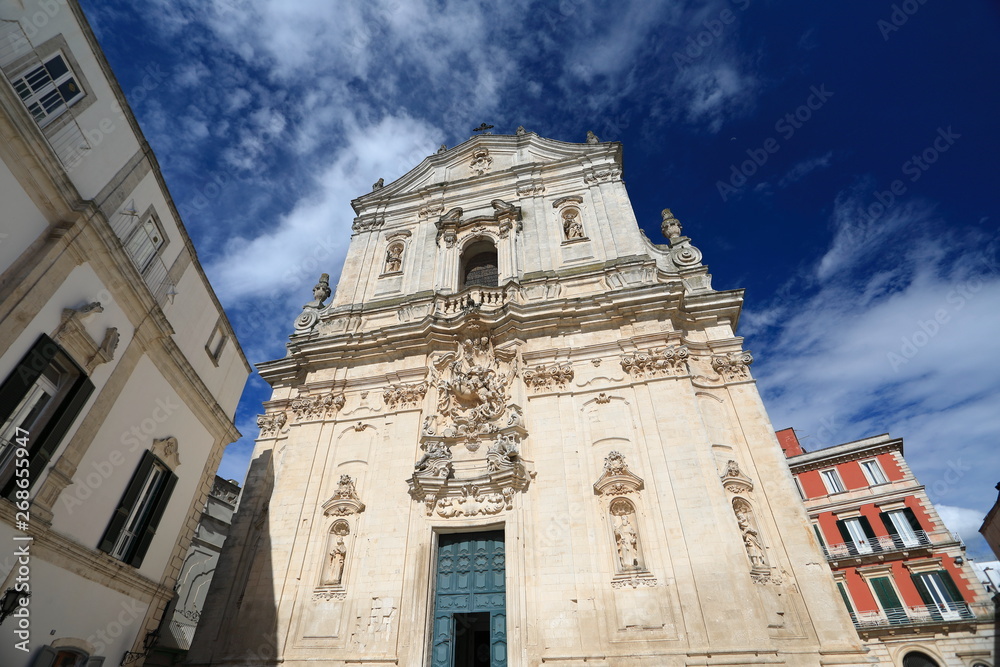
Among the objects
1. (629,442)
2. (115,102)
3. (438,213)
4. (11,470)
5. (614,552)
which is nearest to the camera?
(11,470)

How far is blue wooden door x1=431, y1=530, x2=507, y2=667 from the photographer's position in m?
10.9

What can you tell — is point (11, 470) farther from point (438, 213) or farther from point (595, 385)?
point (438, 213)

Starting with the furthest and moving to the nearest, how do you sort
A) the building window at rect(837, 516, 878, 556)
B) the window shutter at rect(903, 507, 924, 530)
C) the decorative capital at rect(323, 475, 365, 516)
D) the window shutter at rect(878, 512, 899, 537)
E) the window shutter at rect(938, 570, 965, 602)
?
the building window at rect(837, 516, 878, 556) → the window shutter at rect(878, 512, 899, 537) → the window shutter at rect(903, 507, 924, 530) → the window shutter at rect(938, 570, 965, 602) → the decorative capital at rect(323, 475, 365, 516)

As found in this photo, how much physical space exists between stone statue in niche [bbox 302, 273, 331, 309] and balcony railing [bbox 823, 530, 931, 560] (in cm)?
2554

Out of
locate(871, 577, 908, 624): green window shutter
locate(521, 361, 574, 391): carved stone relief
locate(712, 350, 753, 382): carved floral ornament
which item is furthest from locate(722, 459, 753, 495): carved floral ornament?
locate(871, 577, 908, 624): green window shutter

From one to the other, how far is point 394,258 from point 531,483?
34.4ft

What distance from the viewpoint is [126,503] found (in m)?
9.30

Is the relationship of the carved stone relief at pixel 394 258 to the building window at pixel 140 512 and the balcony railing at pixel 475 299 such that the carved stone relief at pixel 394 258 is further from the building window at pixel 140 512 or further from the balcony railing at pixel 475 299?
the building window at pixel 140 512

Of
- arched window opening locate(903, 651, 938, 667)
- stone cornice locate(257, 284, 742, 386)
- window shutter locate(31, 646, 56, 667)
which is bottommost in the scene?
window shutter locate(31, 646, 56, 667)

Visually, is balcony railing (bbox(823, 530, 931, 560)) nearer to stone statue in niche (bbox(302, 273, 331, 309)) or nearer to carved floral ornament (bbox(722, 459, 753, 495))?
carved floral ornament (bbox(722, 459, 753, 495))

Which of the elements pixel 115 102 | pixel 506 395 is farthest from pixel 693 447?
pixel 115 102

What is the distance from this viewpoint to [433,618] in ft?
37.0

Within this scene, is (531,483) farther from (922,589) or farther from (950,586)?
(950,586)

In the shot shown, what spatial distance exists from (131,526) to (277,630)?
4.00 m
